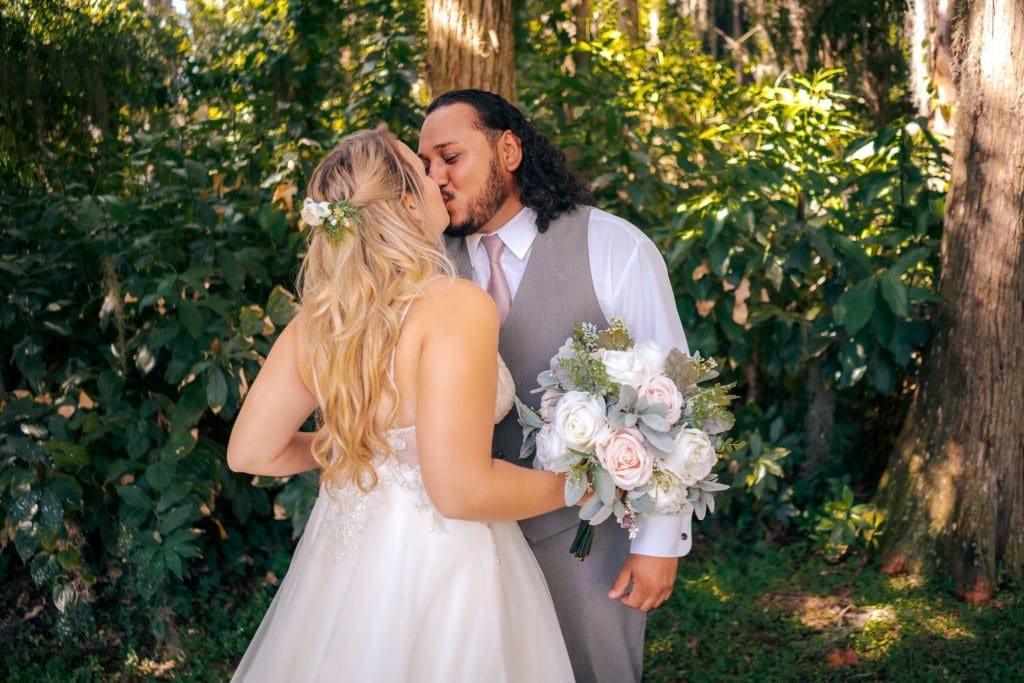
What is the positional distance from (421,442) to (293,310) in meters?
1.60

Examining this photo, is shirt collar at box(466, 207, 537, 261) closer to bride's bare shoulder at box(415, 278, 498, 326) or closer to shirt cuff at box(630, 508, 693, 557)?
bride's bare shoulder at box(415, 278, 498, 326)

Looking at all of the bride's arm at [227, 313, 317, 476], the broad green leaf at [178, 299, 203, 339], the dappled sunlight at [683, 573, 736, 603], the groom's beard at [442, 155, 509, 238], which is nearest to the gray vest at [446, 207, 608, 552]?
the groom's beard at [442, 155, 509, 238]

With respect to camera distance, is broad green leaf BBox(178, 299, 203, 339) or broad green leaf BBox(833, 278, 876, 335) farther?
broad green leaf BBox(833, 278, 876, 335)

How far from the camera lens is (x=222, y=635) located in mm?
3375

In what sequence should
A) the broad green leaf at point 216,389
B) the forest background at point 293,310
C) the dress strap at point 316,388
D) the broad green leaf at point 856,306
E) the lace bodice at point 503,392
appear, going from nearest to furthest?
the dress strap at point 316,388
the lace bodice at point 503,392
the broad green leaf at point 216,389
the forest background at point 293,310
the broad green leaf at point 856,306

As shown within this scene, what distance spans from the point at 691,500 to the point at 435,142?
109cm

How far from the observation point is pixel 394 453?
1781 millimetres

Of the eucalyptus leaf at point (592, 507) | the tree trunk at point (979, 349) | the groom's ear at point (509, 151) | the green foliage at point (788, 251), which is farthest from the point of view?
the green foliage at point (788, 251)

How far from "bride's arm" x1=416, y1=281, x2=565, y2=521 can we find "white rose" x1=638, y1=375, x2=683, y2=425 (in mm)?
328

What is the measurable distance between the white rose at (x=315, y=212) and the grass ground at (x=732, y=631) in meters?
2.16

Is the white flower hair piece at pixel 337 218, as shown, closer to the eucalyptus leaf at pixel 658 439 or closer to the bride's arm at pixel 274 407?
the bride's arm at pixel 274 407

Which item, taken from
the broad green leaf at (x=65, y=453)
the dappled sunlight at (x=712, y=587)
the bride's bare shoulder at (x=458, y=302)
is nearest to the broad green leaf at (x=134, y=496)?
the broad green leaf at (x=65, y=453)

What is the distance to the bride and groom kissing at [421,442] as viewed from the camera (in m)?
1.63

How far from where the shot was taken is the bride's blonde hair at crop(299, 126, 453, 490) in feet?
5.40
